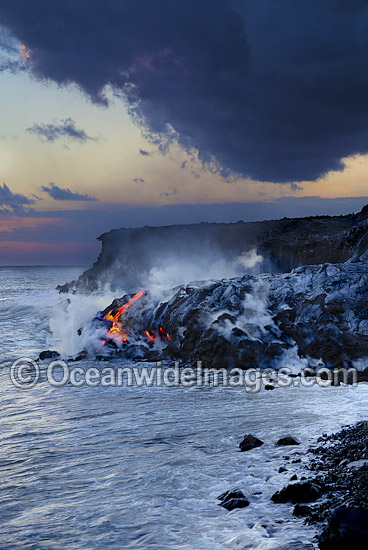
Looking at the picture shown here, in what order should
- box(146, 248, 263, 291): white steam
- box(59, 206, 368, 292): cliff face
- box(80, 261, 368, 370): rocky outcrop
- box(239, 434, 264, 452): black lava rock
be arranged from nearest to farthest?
box(239, 434, 264, 452): black lava rock → box(80, 261, 368, 370): rocky outcrop → box(59, 206, 368, 292): cliff face → box(146, 248, 263, 291): white steam

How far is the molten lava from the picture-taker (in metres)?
19.2

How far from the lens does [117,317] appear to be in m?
20.2

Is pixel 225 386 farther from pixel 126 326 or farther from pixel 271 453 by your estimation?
pixel 126 326

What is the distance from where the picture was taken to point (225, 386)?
42.5 feet

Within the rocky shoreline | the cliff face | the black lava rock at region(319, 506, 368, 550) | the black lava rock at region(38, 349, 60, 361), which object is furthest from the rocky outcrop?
the black lava rock at region(319, 506, 368, 550)

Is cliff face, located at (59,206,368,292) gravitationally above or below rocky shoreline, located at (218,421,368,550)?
above

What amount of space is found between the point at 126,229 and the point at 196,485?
65600 mm

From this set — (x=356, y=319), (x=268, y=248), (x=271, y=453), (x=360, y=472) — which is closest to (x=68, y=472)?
(x=271, y=453)

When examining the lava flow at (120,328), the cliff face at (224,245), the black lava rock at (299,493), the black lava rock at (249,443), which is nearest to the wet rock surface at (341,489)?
the black lava rock at (299,493)
